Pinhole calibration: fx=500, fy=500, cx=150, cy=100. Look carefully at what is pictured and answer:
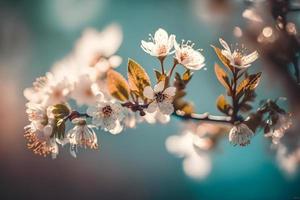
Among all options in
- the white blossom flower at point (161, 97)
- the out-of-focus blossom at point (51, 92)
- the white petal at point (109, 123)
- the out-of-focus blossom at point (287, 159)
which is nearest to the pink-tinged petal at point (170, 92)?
the white blossom flower at point (161, 97)

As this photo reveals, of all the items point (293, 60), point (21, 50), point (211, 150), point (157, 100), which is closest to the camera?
point (157, 100)

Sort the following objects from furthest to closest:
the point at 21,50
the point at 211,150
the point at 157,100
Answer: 1. the point at 21,50
2. the point at 211,150
3. the point at 157,100

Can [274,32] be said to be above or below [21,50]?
below

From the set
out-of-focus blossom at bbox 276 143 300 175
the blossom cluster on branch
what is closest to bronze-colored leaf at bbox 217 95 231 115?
the blossom cluster on branch

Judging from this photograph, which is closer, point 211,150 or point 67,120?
point 67,120

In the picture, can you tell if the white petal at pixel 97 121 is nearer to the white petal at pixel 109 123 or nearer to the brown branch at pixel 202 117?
the white petal at pixel 109 123

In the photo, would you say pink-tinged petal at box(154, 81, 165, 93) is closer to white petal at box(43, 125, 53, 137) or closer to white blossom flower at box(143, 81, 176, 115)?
white blossom flower at box(143, 81, 176, 115)

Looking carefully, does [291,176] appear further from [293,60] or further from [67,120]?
[67,120]

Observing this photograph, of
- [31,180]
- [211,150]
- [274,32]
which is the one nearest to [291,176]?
[211,150]

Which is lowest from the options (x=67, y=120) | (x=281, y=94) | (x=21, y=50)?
(x=67, y=120)
